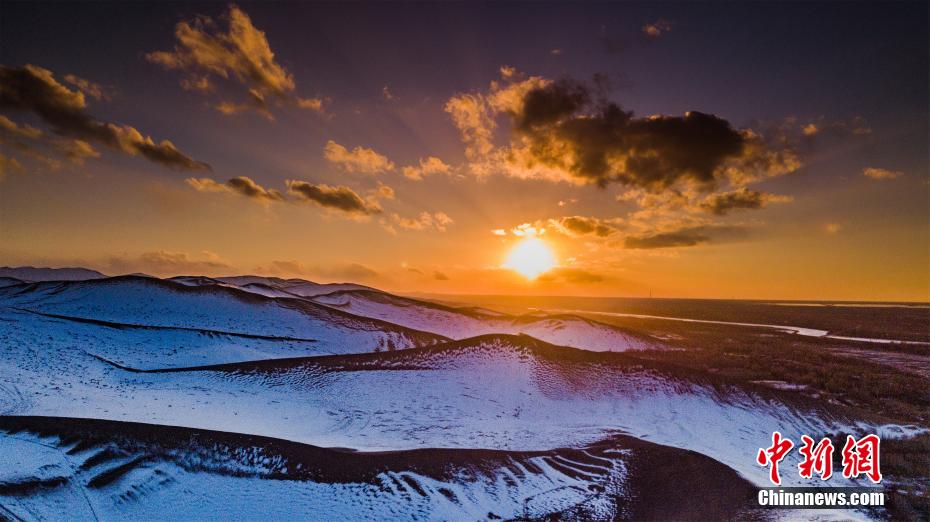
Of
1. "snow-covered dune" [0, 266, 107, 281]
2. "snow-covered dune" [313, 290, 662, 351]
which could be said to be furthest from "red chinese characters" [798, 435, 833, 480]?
"snow-covered dune" [0, 266, 107, 281]

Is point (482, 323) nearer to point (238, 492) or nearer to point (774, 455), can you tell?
point (774, 455)

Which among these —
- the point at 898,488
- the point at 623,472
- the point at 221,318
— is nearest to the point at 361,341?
the point at 221,318

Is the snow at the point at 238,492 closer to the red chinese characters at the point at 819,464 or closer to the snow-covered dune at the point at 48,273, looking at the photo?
the red chinese characters at the point at 819,464

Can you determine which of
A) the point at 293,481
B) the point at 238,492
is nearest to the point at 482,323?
the point at 293,481

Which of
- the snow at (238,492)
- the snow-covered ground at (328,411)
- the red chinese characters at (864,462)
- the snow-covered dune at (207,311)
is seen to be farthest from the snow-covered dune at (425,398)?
the snow-covered dune at (207,311)

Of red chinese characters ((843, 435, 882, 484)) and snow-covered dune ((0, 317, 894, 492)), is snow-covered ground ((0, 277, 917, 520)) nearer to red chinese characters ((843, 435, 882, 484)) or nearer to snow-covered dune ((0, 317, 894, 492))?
snow-covered dune ((0, 317, 894, 492))
